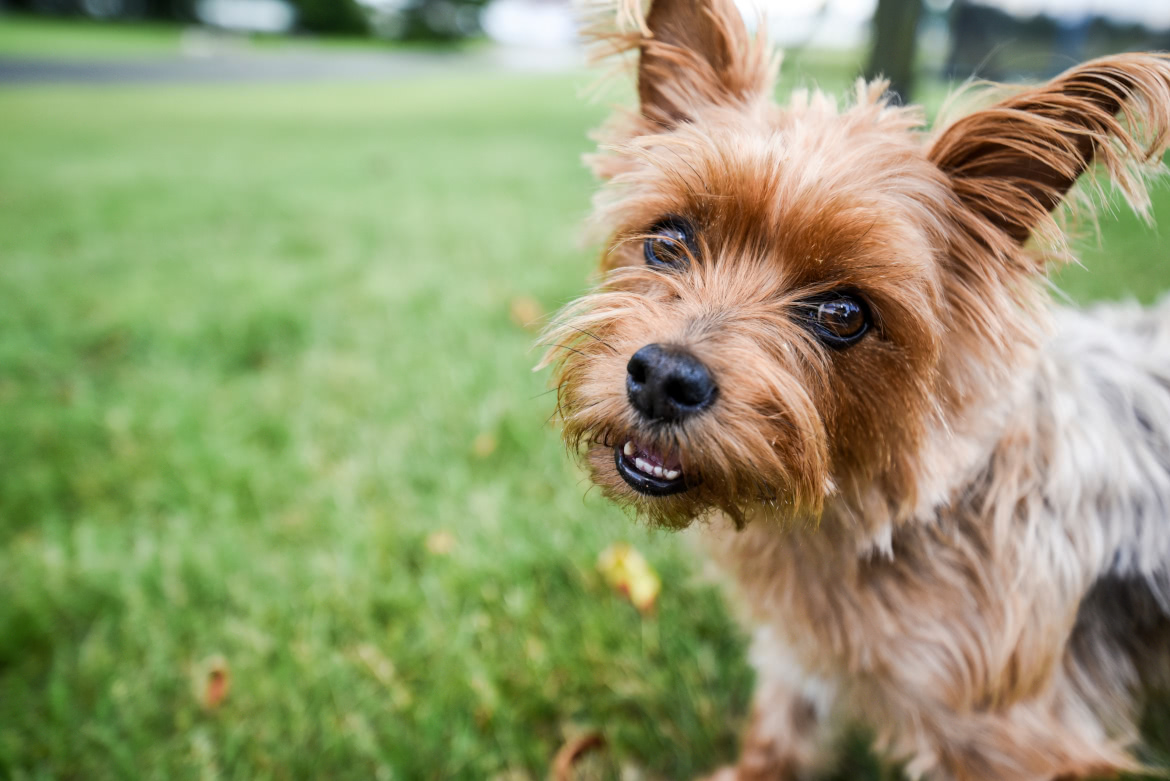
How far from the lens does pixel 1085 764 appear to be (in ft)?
6.24

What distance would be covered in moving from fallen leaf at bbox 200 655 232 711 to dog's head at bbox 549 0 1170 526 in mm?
1669

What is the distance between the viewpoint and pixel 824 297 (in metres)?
1.73

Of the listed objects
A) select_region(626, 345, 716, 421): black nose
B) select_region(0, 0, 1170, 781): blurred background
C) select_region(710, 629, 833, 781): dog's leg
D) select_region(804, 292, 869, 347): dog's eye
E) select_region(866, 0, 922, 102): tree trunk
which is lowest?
select_region(0, 0, 1170, 781): blurred background

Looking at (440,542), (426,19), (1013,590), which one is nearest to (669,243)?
(1013,590)

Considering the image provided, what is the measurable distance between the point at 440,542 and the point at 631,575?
2.85 feet

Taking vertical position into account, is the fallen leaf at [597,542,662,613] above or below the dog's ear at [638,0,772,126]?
below

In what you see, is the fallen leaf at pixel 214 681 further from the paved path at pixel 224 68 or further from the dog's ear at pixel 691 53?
the paved path at pixel 224 68

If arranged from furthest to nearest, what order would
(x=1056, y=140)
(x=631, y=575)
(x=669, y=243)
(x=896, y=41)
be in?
(x=896, y=41), (x=631, y=575), (x=669, y=243), (x=1056, y=140)

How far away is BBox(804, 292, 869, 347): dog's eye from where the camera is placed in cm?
171

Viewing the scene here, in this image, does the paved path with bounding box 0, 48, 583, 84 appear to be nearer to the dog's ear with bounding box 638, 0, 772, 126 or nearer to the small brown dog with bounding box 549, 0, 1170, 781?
the dog's ear with bounding box 638, 0, 772, 126

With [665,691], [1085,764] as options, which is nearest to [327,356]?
[665,691]

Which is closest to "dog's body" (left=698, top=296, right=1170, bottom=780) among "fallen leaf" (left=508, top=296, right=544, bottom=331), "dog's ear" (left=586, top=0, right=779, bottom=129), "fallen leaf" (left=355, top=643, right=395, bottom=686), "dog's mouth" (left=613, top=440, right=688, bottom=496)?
"dog's mouth" (left=613, top=440, right=688, bottom=496)

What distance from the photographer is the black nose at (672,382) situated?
150cm

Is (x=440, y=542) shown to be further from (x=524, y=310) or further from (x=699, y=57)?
(x=524, y=310)
